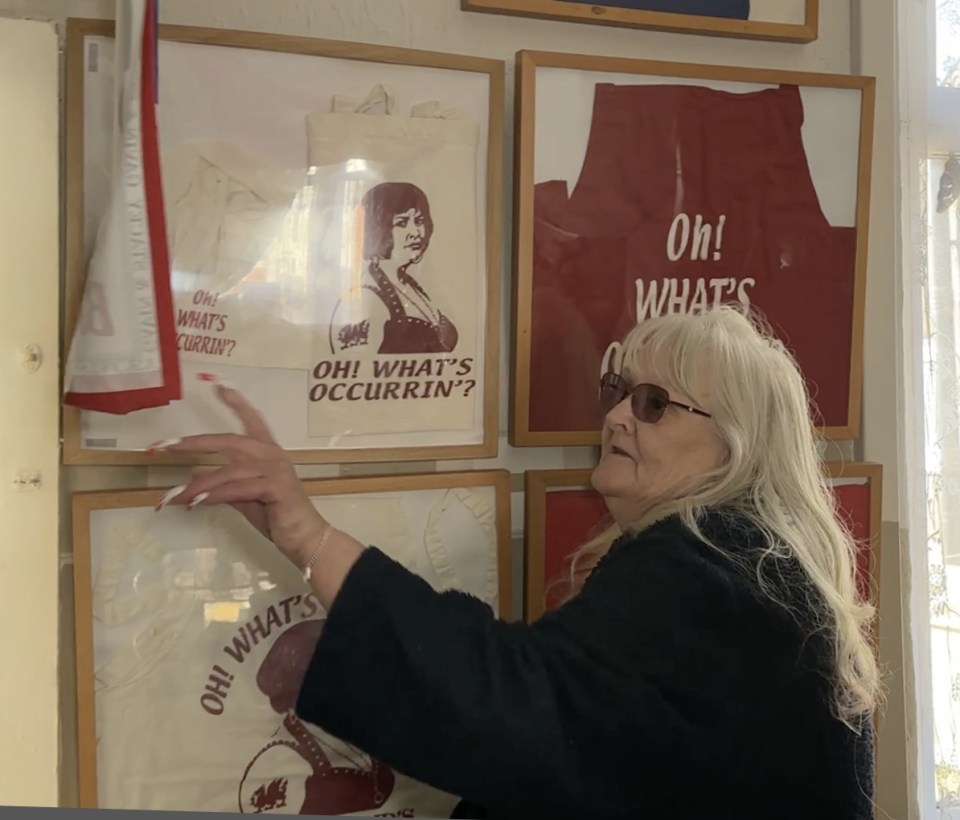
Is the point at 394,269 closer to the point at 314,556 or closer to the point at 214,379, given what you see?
the point at 214,379

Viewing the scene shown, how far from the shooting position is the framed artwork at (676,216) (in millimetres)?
1149

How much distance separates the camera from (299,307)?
108 centimetres

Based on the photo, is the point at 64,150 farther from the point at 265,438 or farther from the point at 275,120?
the point at 265,438

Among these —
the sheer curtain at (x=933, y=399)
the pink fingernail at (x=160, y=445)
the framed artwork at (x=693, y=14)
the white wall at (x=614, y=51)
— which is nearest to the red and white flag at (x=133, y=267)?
the pink fingernail at (x=160, y=445)

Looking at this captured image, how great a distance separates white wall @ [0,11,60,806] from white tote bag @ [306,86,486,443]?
0.93ft

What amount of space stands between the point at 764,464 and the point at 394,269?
1.57 ft

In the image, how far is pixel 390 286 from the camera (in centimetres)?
110

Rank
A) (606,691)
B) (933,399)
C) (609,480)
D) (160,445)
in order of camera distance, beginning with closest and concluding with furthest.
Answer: (606,691), (160,445), (609,480), (933,399)

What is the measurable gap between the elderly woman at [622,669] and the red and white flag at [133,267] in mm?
83

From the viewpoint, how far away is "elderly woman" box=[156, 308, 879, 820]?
0.79 metres

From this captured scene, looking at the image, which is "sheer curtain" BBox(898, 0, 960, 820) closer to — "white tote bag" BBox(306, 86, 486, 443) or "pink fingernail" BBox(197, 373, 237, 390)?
"white tote bag" BBox(306, 86, 486, 443)

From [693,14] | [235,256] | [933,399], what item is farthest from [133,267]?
[933,399]

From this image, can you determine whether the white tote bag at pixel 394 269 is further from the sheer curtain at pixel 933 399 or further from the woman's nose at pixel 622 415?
the sheer curtain at pixel 933 399

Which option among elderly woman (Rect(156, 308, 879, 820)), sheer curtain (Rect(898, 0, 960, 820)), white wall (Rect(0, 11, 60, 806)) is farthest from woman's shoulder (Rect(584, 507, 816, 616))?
white wall (Rect(0, 11, 60, 806))
